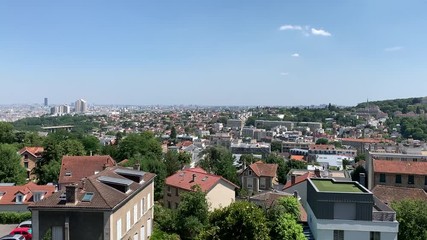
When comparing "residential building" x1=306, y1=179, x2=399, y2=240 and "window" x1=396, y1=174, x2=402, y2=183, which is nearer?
"residential building" x1=306, y1=179, x2=399, y2=240

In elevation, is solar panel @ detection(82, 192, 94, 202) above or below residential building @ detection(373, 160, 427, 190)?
above

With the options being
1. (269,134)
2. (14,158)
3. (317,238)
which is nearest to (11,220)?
(14,158)

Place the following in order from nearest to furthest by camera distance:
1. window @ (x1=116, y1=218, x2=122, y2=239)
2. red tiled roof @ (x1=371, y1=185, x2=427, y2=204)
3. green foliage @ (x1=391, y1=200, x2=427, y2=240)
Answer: window @ (x1=116, y1=218, x2=122, y2=239)
green foliage @ (x1=391, y1=200, x2=427, y2=240)
red tiled roof @ (x1=371, y1=185, x2=427, y2=204)

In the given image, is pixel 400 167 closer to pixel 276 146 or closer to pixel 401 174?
pixel 401 174

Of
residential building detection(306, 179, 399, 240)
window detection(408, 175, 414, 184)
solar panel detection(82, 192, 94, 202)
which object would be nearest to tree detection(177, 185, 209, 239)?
solar panel detection(82, 192, 94, 202)

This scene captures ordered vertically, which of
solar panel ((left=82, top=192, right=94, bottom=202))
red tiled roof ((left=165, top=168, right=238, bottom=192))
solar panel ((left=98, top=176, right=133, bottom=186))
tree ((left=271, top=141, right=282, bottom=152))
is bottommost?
tree ((left=271, top=141, right=282, bottom=152))

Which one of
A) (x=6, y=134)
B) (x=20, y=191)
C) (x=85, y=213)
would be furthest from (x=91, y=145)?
(x=85, y=213)

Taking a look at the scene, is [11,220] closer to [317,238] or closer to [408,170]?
[317,238]

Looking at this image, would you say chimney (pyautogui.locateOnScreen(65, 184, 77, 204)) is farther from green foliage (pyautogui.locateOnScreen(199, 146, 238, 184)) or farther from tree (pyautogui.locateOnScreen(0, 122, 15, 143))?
tree (pyautogui.locateOnScreen(0, 122, 15, 143))
